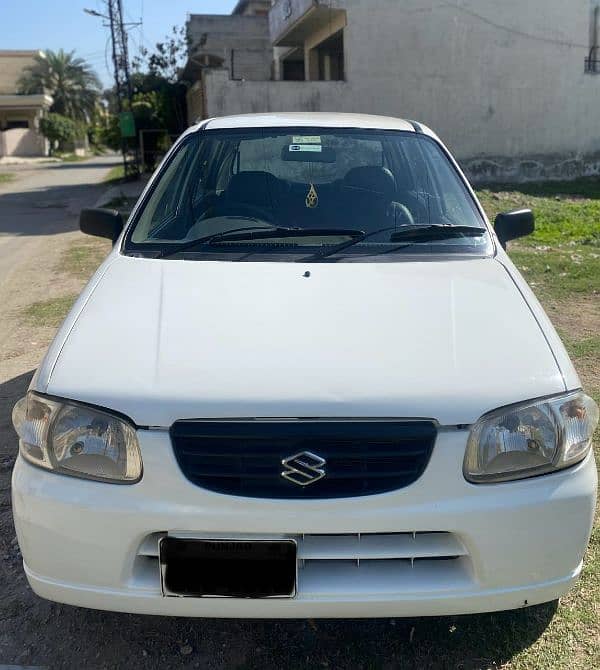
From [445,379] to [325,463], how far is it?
1.42 feet

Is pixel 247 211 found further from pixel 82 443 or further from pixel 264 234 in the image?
pixel 82 443

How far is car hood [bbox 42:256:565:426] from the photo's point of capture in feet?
6.69

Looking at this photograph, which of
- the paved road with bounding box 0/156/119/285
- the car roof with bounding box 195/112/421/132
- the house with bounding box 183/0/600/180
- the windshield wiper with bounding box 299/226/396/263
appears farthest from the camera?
the house with bounding box 183/0/600/180

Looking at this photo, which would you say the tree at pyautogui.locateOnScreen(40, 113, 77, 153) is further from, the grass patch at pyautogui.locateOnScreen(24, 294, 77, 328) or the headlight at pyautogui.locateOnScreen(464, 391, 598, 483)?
the headlight at pyautogui.locateOnScreen(464, 391, 598, 483)

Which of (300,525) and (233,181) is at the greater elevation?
(233,181)

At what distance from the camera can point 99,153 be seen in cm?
6162

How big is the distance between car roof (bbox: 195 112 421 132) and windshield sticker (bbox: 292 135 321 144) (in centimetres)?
9

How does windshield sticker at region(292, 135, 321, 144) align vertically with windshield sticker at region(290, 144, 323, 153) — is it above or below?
above

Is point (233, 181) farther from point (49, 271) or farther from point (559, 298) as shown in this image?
point (49, 271)

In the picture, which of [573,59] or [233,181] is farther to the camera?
[573,59]

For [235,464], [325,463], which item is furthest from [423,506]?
[235,464]

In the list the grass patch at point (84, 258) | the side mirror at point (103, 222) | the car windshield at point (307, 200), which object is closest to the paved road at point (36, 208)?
the grass patch at point (84, 258)

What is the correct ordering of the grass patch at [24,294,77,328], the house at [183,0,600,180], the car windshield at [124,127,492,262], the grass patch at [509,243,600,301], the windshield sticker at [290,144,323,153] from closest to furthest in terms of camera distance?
1. the car windshield at [124,127,492,262]
2. the windshield sticker at [290,144,323,153]
3. the grass patch at [24,294,77,328]
4. the grass patch at [509,243,600,301]
5. the house at [183,0,600,180]

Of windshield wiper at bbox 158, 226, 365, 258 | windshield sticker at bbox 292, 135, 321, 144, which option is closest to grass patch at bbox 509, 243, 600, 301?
windshield sticker at bbox 292, 135, 321, 144
